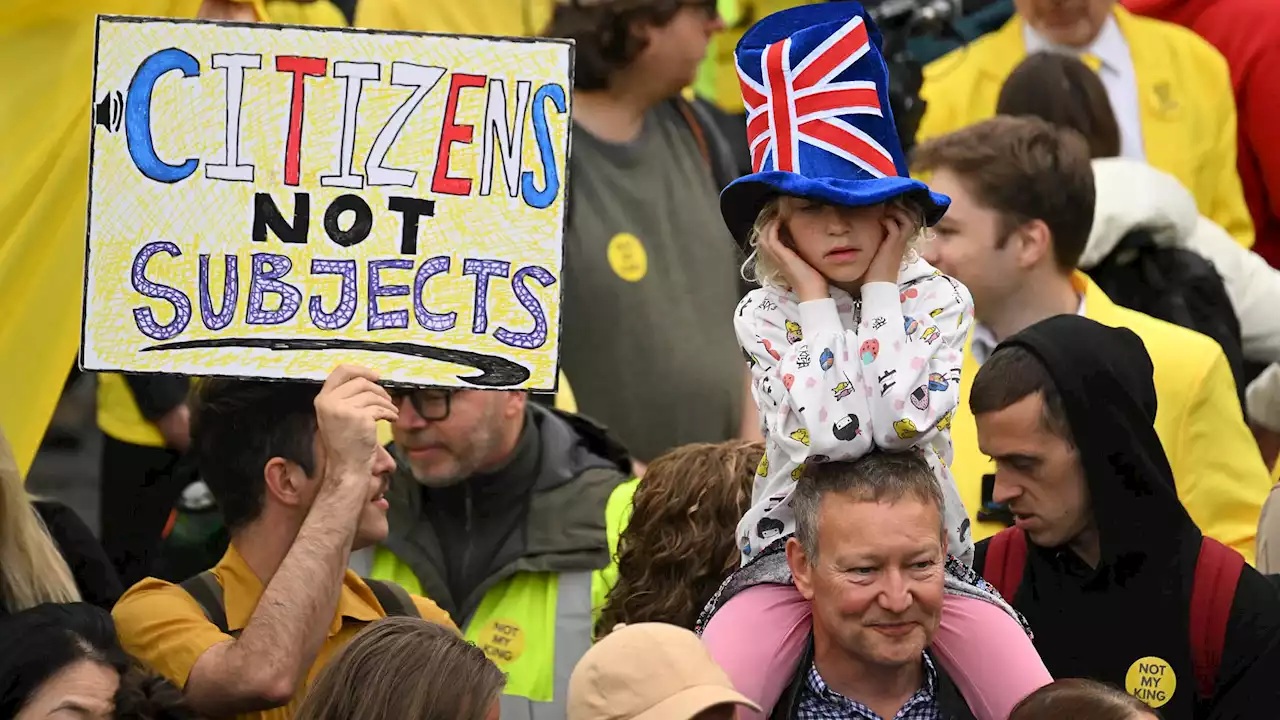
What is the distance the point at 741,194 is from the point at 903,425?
57 centimetres

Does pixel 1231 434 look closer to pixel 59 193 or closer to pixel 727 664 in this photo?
pixel 727 664

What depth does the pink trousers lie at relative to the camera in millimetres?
3766

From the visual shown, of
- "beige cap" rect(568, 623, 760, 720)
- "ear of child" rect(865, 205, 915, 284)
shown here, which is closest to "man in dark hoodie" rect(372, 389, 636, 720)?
"ear of child" rect(865, 205, 915, 284)

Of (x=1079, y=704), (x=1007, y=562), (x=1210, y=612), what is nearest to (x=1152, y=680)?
(x=1210, y=612)

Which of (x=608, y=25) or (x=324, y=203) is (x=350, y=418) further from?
(x=608, y=25)

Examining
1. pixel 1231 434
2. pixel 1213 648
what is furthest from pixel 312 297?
pixel 1231 434

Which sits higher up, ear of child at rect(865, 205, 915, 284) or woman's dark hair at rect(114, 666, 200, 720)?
ear of child at rect(865, 205, 915, 284)

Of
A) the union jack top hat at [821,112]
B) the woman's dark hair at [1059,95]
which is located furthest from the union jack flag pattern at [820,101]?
the woman's dark hair at [1059,95]

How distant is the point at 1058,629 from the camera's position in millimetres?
4262

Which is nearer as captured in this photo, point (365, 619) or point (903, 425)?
point (903, 425)

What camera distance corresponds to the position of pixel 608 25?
6.05 meters

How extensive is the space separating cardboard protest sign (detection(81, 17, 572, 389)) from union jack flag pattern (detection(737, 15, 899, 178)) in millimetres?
552

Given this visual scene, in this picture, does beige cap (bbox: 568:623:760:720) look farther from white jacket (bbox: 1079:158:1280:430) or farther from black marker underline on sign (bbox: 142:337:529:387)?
white jacket (bbox: 1079:158:1280:430)

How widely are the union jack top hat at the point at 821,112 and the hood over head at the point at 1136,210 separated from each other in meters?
2.17
